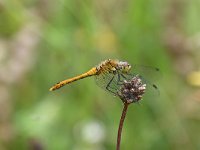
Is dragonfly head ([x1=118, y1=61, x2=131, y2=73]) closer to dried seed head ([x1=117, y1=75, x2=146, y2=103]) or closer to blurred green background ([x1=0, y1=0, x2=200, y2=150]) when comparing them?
dried seed head ([x1=117, y1=75, x2=146, y2=103])

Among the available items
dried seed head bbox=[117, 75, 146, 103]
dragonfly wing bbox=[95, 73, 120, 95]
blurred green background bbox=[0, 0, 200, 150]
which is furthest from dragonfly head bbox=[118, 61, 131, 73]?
blurred green background bbox=[0, 0, 200, 150]

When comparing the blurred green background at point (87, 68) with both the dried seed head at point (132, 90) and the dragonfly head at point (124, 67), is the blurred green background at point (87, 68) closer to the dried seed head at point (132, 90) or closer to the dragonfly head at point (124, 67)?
the dragonfly head at point (124, 67)

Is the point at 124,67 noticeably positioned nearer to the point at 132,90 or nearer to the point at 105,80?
the point at 105,80

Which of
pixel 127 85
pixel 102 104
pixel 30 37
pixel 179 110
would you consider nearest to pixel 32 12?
pixel 30 37

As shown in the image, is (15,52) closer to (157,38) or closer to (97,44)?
(97,44)

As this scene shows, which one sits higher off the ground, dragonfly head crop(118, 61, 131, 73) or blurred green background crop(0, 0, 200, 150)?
blurred green background crop(0, 0, 200, 150)

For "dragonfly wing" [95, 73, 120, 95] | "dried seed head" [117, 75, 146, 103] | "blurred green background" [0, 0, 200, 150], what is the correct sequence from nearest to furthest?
"dried seed head" [117, 75, 146, 103] → "dragonfly wing" [95, 73, 120, 95] → "blurred green background" [0, 0, 200, 150]
